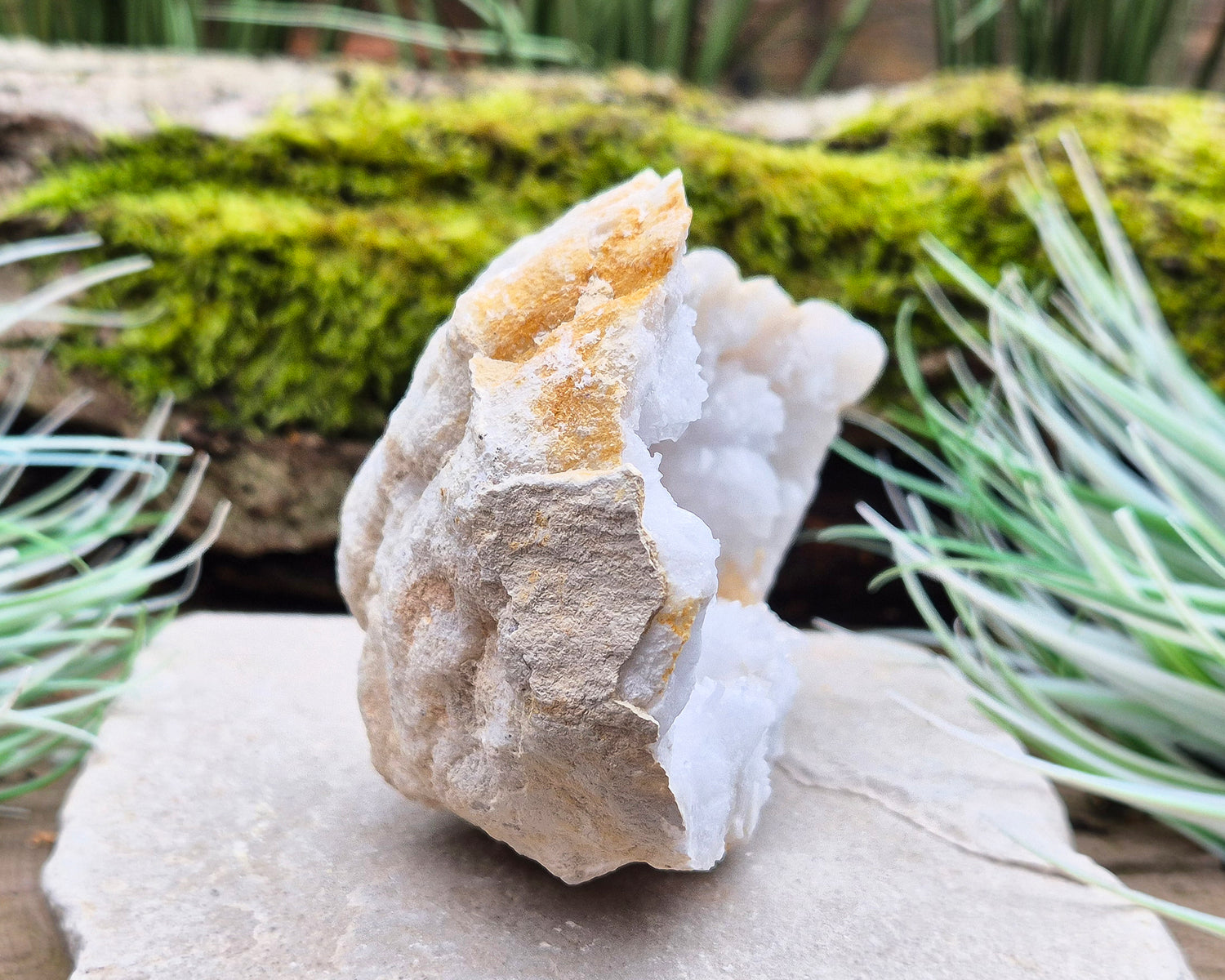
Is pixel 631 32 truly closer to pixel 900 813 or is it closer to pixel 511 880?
pixel 900 813

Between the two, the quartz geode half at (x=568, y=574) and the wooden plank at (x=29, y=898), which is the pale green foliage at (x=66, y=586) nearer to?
the wooden plank at (x=29, y=898)

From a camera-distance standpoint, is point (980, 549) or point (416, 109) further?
point (416, 109)

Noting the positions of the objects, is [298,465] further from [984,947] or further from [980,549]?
[984,947]

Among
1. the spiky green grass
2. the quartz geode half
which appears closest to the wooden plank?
the quartz geode half

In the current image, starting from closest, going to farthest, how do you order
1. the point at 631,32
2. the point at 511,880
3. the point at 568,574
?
the point at 568,574, the point at 511,880, the point at 631,32

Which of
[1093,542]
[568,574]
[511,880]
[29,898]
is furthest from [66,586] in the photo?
[1093,542]

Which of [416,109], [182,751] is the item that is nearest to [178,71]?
[416,109]

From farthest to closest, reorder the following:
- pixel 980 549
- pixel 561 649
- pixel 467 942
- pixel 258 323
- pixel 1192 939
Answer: pixel 258 323 < pixel 980 549 < pixel 1192 939 < pixel 467 942 < pixel 561 649
